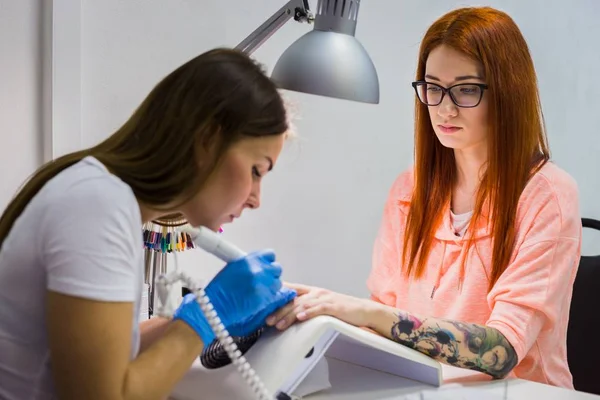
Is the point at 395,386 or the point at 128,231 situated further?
the point at 395,386

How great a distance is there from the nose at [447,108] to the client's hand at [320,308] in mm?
488

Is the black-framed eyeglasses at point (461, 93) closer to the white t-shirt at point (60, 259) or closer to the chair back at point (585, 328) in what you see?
the chair back at point (585, 328)

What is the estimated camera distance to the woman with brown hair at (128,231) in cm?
91

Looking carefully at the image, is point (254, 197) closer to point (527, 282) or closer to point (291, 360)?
point (291, 360)

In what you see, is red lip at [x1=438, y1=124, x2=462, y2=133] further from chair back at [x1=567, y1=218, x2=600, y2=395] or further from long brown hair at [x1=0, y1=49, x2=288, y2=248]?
long brown hair at [x1=0, y1=49, x2=288, y2=248]

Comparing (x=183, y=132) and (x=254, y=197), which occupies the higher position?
(x=183, y=132)

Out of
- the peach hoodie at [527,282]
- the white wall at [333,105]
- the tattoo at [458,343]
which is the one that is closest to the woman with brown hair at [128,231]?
the tattoo at [458,343]

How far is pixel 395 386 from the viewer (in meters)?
1.27

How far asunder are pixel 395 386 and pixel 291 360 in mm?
237

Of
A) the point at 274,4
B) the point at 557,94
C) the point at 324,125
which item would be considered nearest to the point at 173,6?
the point at 274,4

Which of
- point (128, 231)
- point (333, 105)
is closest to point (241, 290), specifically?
point (128, 231)

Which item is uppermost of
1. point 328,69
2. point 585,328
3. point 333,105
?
point 328,69

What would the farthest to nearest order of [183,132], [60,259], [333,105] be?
[333,105]
[183,132]
[60,259]

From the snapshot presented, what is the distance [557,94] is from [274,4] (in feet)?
3.87
